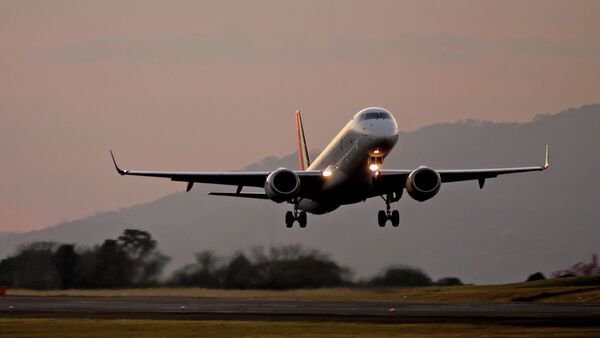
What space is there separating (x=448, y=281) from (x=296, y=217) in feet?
56.3

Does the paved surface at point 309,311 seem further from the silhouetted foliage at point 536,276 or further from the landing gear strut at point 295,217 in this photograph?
the silhouetted foliage at point 536,276

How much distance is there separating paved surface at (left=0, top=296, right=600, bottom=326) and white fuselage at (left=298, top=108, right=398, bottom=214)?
5.54 metres

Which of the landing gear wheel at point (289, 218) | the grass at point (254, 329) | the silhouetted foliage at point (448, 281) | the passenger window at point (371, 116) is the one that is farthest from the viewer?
the silhouetted foliage at point (448, 281)

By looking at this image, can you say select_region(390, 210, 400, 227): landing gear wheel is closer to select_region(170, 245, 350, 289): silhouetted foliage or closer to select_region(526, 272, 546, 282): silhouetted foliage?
select_region(170, 245, 350, 289): silhouetted foliage

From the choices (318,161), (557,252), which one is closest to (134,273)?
(318,161)

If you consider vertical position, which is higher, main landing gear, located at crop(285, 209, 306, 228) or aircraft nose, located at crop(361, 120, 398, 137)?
aircraft nose, located at crop(361, 120, 398, 137)

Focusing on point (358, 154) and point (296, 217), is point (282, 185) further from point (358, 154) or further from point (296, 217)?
point (296, 217)

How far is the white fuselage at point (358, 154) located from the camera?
2215 inches

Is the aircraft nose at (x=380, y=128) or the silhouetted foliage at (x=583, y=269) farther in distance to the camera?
the silhouetted foliage at (x=583, y=269)

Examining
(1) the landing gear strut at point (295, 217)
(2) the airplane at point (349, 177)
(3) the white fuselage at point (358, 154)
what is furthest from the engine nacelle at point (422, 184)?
(1) the landing gear strut at point (295, 217)

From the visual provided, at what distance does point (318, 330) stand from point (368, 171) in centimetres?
1377

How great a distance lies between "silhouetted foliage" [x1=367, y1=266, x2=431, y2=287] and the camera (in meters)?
71.6

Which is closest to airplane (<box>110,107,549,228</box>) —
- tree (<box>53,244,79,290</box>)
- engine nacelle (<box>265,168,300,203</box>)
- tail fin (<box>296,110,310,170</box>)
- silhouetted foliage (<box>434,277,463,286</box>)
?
engine nacelle (<box>265,168,300,203</box>)

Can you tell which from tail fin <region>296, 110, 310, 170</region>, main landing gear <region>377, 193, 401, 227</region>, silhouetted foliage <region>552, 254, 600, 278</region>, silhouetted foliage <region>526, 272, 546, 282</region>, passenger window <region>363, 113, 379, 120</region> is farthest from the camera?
silhouetted foliage <region>552, 254, 600, 278</region>
